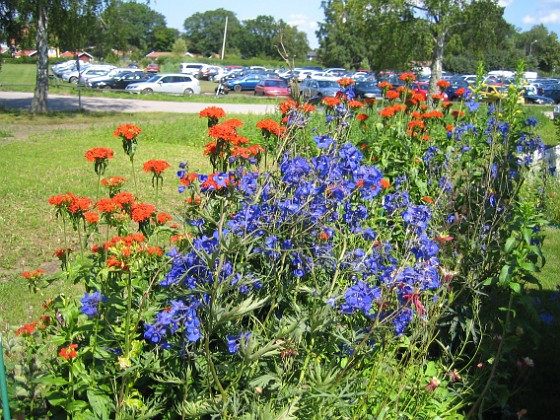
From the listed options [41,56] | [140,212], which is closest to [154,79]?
[41,56]

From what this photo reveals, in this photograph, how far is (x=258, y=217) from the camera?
2.49m

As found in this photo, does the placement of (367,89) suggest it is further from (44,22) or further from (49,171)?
(49,171)

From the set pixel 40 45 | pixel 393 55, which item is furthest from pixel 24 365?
pixel 393 55

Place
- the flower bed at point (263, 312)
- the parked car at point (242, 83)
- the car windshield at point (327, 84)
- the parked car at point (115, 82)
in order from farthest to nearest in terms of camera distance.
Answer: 1. the parked car at point (242, 83)
2. the parked car at point (115, 82)
3. the car windshield at point (327, 84)
4. the flower bed at point (263, 312)

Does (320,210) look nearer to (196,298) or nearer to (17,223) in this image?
(196,298)

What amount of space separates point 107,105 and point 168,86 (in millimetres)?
8548

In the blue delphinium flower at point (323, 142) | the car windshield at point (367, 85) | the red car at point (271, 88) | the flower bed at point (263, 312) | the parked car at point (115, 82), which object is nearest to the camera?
the flower bed at point (263, 312)

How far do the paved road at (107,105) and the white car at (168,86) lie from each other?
4192 mm

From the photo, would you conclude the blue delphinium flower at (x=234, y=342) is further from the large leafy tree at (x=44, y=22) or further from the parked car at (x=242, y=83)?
the parked car at (x=242, y=83)

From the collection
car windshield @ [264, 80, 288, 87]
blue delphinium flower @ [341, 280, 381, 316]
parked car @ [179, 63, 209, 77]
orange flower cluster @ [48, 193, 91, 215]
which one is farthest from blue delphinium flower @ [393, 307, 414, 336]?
parked car @ [179, 63, 209, 77]

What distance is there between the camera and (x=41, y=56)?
1694 cm

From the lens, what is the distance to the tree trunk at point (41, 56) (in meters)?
16.4

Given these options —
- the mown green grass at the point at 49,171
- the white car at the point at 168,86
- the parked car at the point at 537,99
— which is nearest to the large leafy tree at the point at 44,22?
the mown green grass at the point at 49,171

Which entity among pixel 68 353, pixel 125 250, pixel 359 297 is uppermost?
pixel 125 250
